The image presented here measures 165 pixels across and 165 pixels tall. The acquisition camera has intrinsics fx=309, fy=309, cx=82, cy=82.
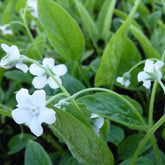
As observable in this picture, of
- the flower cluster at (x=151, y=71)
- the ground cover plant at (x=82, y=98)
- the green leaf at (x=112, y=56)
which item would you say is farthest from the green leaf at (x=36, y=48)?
the flower cluster at (x=151, y=71)

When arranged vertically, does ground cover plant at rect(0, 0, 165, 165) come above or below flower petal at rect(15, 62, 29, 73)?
below

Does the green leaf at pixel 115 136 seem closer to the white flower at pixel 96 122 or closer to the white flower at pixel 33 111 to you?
the white flower at pixel 96 122

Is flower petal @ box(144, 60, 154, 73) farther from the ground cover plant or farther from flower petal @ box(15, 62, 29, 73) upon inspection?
flower petal @ box(15, 62, 29, 73)

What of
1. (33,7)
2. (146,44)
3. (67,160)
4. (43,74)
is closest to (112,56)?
(146,44)

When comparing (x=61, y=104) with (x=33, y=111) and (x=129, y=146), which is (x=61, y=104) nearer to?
(x=33, y=111)

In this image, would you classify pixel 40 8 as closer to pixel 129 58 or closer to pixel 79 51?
pixel 79 51

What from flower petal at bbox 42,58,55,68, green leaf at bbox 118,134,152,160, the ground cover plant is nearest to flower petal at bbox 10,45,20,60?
the ground cover plant

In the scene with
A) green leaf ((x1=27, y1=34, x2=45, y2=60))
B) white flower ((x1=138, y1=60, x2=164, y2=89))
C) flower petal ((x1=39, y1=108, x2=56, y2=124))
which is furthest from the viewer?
green leaf ((x1=27, y1=34, x2=45, y2=60))
